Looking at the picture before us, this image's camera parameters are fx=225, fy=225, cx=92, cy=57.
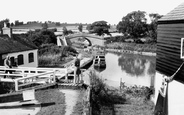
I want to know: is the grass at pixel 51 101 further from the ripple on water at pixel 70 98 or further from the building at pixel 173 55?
the building at pixel 173 55

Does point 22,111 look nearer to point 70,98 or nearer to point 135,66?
point 70,98

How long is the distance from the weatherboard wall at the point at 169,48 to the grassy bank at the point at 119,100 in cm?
258

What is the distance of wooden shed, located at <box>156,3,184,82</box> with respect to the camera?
36.5 ft

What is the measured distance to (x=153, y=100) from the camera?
1484cm

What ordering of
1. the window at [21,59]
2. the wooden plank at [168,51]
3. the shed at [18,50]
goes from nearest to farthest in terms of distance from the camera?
the wooden plank at [168,51] → the shed at [18,50] → the window at [21,59]

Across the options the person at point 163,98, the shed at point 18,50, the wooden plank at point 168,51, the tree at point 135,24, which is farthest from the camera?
the tree at point 135,24

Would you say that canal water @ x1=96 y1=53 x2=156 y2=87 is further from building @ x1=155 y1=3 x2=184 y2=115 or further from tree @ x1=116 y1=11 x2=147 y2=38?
tree @ x1=116 y1=11 x2=147 y2=38

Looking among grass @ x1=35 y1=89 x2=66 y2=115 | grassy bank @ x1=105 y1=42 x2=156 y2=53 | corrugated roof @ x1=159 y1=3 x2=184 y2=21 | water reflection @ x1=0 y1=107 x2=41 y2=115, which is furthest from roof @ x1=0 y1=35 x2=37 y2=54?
grassy bank @ x1=105 y1=42 x2=156 y2=53

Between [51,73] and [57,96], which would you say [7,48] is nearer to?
[51,73]

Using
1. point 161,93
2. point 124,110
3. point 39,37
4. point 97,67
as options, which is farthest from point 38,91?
point 39,37

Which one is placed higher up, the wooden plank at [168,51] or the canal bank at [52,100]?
the wooden plank at [168,51]

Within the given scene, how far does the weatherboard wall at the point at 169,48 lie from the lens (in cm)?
1113

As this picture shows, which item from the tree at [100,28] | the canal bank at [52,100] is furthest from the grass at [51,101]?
the tree at [100,28]

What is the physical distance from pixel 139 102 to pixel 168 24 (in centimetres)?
551
